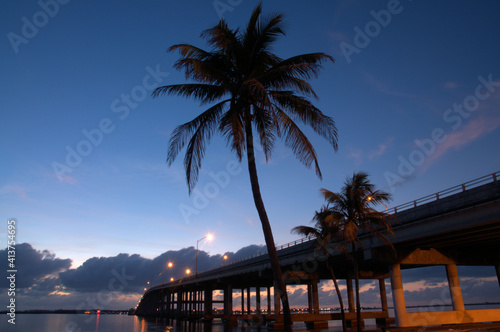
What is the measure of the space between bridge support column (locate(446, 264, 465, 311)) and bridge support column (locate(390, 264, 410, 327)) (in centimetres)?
535

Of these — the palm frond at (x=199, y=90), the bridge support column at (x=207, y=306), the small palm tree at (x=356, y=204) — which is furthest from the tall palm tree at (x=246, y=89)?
the bridge support column at (x=207, y=306)

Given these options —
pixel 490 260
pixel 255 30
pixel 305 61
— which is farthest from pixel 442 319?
pixel 255 30

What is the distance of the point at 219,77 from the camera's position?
15.0m

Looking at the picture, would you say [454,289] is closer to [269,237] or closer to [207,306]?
[269,237]

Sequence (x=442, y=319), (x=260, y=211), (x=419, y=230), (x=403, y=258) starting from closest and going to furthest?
(x=260, y=211) < (x=419, y=230) < (x=442, y=319) < (x=403, y=258)

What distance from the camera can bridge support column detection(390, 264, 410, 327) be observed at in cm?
2998

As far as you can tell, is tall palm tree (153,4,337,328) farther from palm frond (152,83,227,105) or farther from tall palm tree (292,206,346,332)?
tall palm tree (292,206,346,332)

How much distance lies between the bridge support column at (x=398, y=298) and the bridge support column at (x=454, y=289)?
5.35 m

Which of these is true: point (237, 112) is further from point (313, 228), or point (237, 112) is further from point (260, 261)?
point (260, 261)

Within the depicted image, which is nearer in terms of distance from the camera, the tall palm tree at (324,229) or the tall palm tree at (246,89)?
the tall palm tree at (246,89)

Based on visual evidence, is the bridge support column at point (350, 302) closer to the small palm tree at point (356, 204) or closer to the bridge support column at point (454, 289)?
the bridge support column at point (454, 289)

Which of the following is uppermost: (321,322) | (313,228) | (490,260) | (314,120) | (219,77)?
(219,77)

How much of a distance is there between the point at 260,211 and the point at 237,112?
418cm

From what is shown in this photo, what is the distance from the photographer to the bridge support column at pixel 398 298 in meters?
30.0
